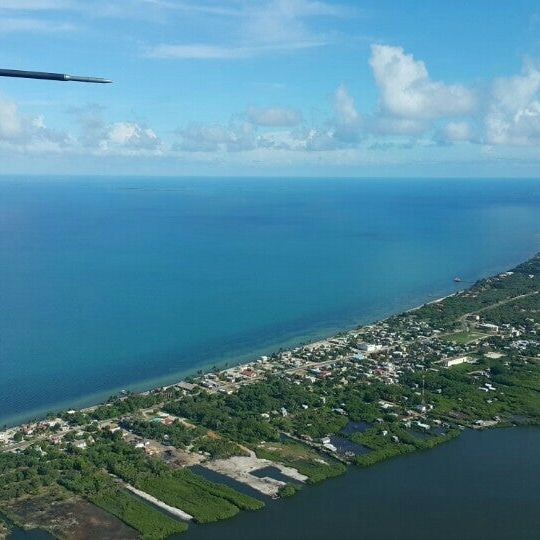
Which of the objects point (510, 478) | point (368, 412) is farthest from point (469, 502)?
point (368, 412)

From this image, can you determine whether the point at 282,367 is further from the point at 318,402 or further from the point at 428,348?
the point at 428,348

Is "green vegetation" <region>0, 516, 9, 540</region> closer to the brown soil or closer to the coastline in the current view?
the brown soil

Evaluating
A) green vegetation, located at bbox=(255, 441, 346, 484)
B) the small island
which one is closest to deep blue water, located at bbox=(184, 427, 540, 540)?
green vegetation, located at bbox=(255, 441, 346, 484)

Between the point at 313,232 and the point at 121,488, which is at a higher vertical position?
the point at 313,232

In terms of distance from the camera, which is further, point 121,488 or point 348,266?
point 348,266

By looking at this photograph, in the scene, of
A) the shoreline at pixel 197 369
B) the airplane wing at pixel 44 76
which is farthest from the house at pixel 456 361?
the airplane wing at pixel 44 76

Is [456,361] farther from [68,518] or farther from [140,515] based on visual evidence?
[68,518]

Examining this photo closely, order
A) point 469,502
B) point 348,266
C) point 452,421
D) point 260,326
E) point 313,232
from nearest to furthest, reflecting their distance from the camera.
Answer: point 469,502
point 452,421
point 260,326
point 348,266
point 313,232
